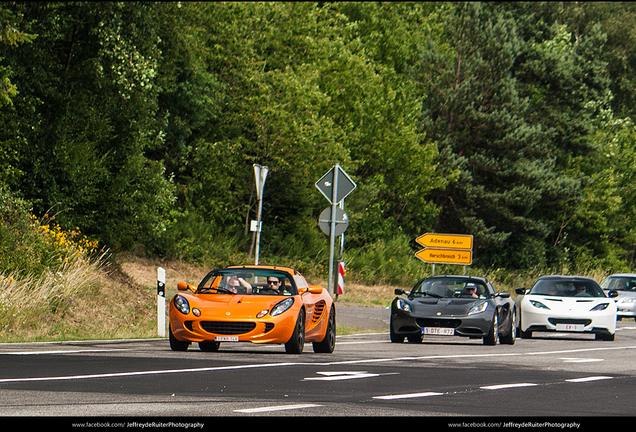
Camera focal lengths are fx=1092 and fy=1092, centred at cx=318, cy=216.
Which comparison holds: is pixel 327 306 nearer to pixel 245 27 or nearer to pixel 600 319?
pixel 600 319

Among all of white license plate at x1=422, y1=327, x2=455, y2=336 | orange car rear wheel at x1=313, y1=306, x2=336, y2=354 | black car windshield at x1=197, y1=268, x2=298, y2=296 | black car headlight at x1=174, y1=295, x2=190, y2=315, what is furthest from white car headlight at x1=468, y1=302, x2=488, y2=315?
black car headlight at x1=174, y1=295, x2=190, y2=315

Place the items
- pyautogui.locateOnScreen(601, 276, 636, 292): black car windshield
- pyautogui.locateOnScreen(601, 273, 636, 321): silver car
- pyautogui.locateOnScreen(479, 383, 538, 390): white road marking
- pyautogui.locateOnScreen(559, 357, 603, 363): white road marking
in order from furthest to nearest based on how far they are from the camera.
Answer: pyautogui.locateOnScreen(601, 276, 636, 292): black car windshield, pyautogui.locateOnScreen(601, 273, 636, 321): silver car, pyautogui.locateOnScreen(559, 357, 603, 363): white road marking, pyautogui.locateOnScreen(479, 383, 538, 390): white road marking

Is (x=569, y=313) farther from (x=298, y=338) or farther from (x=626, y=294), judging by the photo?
(x=626, y=294)

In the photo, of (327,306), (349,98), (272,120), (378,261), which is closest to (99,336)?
(327,306)

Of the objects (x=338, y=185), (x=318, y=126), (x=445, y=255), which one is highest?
(x=318, y=126)

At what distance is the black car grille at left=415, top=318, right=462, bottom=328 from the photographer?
67.6ft

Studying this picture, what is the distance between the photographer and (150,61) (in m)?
23.9

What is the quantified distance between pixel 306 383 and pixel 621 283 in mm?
27219

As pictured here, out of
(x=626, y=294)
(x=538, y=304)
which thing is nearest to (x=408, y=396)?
(x=538, y=304)

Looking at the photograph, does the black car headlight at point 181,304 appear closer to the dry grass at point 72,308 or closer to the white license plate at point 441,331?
the dry grass at point 72,308

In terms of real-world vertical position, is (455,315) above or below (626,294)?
below

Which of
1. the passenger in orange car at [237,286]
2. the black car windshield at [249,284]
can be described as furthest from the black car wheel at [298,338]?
the passenger in orange car at [237,286]

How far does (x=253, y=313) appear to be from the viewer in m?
15.9

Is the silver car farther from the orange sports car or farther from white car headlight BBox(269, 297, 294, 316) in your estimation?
white car headlight BBox(269, 297, 294, 316)
